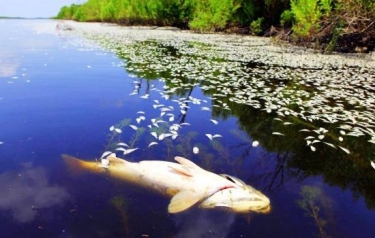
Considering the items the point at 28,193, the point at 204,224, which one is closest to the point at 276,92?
the point at 204,224

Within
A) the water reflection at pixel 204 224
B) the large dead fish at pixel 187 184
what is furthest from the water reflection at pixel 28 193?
the water reflection at pixel 204 224

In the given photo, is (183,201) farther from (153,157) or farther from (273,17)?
(273,17)

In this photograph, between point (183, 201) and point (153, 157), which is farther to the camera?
point (153, 157)

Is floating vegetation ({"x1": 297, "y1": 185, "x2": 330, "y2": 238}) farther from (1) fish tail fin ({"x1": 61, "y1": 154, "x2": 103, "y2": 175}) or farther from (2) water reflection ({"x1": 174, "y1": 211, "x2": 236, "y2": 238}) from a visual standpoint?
(1) fish tail fin ({"x1": 61, "y1": 154, "x2": 103, "y2": 175})

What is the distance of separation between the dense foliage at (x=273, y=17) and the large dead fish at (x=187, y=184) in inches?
633

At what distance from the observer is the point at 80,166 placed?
4270 mm

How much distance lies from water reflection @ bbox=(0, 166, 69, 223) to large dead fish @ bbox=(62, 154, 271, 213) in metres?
0.50

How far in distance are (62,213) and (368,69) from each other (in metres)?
14.0

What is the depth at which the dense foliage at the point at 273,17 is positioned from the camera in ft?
56.2

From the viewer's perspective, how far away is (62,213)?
330cm

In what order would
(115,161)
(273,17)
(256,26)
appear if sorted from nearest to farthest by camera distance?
(115,161) < (273,17) < (256,26)

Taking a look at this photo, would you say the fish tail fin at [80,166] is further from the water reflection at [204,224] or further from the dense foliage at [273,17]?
the dense foliage at [273,17]

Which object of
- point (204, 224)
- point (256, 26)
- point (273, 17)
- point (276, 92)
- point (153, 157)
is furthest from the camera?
point (256, 26)

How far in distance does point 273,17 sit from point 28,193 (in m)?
31.3
